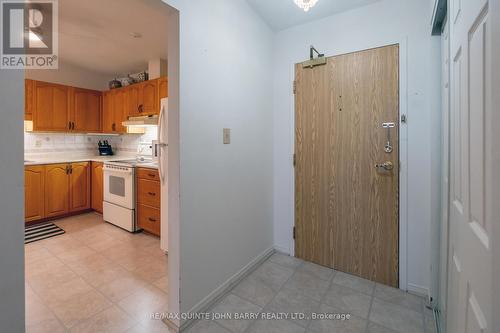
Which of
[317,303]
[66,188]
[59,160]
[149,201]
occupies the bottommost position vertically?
[317,303]

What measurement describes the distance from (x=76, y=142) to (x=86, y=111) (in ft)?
2.16

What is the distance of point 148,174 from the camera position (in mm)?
2998

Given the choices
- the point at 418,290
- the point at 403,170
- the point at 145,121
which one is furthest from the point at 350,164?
the point at 145,121

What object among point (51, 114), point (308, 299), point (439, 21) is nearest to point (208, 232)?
point (308, 299)

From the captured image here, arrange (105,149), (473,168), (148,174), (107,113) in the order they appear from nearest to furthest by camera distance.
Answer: (473,168) < (148,174) < (107,113) < (105,149)

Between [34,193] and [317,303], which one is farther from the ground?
[34,193]

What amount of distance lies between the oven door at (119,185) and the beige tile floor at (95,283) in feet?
1.54

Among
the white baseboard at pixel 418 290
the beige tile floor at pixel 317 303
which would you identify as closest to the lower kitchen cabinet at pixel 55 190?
the beige tile floor at pixel 317 303

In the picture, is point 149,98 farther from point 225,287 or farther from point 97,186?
point 225,287

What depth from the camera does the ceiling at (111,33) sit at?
2187 millimetres

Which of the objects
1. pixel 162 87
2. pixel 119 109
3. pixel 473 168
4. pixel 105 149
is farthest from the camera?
pixel 105 149

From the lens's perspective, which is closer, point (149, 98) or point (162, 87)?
point (162, 87)

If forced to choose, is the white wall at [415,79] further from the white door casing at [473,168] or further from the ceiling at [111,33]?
the ceiling at [111,33]

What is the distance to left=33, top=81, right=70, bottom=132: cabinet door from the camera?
3.54 meters
